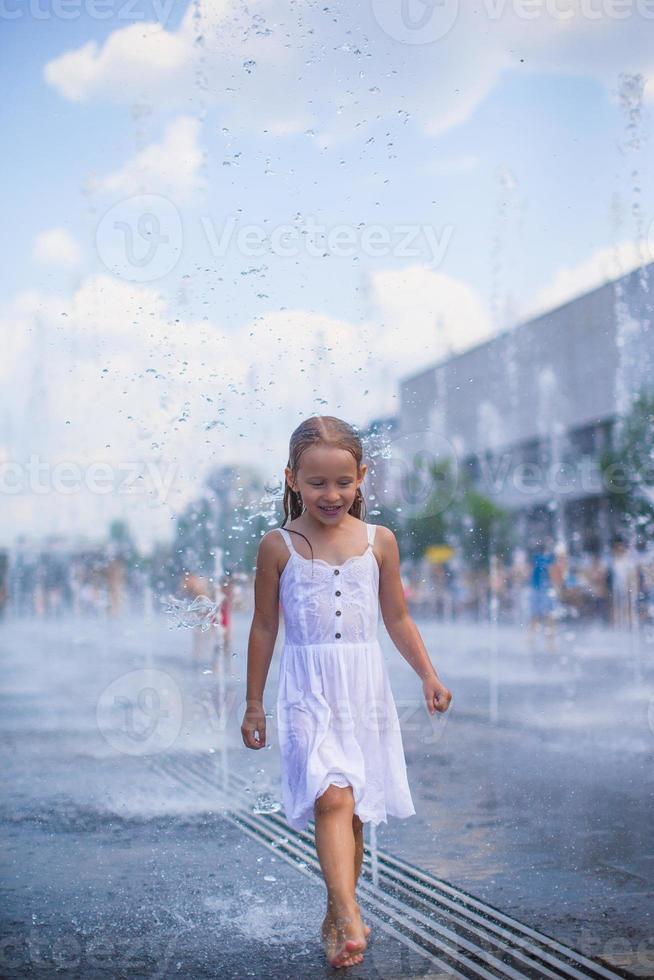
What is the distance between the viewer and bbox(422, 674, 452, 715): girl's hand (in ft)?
10.6

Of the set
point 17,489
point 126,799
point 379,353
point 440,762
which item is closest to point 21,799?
point 126,799

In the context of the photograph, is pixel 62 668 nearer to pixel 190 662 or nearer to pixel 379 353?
pixel 190 662

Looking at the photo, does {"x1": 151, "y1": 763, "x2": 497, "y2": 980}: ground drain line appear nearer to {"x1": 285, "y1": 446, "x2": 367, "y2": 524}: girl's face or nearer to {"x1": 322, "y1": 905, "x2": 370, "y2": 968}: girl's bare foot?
{"x1": 322, "y1": 905, "x2": 370, "y2": 968}: girl's bare foot

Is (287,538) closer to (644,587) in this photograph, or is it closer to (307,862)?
(307,862)

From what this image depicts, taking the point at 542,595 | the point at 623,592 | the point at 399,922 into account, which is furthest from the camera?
the point at 623,592

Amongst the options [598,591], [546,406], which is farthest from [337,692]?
[546,406]

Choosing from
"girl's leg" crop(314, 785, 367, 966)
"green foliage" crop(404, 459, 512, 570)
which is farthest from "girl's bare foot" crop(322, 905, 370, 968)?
"green foliage" crop(404, 459, 512, 570)

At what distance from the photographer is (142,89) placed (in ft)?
20.6

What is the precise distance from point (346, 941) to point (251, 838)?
171 centimetres

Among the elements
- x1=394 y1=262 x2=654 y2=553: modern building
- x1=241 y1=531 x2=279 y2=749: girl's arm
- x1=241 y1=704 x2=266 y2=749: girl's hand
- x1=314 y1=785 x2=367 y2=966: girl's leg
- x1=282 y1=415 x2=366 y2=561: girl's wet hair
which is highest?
x1=394 y1=262 x2=654 y2=553: modern building

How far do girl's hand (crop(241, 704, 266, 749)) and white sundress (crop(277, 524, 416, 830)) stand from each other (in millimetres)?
51

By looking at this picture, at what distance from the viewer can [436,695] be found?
10.6 feet

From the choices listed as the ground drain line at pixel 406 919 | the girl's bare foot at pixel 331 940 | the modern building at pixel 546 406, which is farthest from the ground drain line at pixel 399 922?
the modern building at pixel 546 406

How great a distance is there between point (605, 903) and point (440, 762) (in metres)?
2.65
